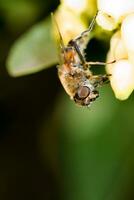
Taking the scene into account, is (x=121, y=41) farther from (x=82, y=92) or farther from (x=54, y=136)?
Answer: (x=54, y=136)

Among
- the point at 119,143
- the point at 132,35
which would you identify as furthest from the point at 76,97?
the point at 119,143

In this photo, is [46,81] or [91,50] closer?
[91,50]

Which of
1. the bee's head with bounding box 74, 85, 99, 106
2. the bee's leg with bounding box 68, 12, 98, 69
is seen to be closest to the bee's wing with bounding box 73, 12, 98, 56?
the bee's leg with bounding box 68, 12, 98, 69

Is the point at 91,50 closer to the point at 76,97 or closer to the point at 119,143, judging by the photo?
the point at 119,143

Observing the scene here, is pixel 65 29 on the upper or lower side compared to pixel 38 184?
upper

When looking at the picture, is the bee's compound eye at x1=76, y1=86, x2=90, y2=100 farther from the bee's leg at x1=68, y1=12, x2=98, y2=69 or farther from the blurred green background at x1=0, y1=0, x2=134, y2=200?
the blurred green background at x1=0, y1=0, x2=134, y2=200

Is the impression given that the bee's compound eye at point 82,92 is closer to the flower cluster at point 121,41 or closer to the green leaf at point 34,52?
the flower cluster at point 121,41

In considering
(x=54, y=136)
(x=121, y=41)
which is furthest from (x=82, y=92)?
(x=54, y=136)
